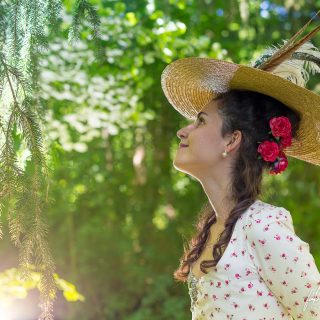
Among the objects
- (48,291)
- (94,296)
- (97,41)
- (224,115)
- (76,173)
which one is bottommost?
(94,296)

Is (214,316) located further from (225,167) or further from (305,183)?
(305,183)

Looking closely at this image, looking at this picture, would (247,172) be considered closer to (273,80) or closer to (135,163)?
(273,80)

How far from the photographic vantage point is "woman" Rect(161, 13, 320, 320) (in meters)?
1.73

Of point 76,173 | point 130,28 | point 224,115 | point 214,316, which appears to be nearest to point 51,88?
point 130,28

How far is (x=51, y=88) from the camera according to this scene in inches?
172

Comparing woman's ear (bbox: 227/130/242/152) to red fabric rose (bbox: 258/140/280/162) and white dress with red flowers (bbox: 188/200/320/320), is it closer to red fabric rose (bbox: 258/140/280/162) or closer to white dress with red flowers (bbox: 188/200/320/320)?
red fabric rose (bbox: 258/140/280/162)

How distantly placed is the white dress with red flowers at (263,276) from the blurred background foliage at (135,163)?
2.50 meters

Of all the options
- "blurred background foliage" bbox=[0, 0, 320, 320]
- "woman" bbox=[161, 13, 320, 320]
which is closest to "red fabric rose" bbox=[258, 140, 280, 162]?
"woman" bbox=[161, 13, 320, 320]

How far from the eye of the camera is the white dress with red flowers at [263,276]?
1706mm

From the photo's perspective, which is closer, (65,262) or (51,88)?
(51,88)

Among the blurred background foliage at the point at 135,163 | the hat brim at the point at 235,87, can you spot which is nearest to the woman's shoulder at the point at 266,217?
the hat brim at the point at 235,87

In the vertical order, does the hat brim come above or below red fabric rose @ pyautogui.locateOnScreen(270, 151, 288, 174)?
above

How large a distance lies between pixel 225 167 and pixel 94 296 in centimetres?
426

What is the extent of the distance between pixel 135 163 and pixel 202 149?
440cm
